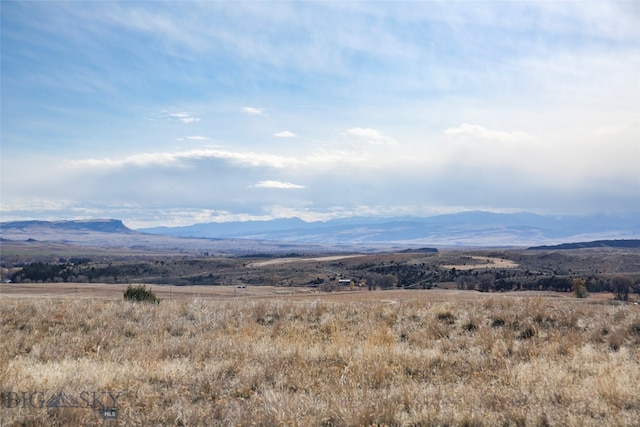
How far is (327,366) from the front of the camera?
8.51m

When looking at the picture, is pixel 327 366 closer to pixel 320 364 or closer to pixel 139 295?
pixel 320 364

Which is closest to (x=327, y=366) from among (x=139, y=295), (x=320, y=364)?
(x=320, y=364)

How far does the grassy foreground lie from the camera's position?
6074 millimetres

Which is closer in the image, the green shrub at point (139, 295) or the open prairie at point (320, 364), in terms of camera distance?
the open prairie at point (320, 364)

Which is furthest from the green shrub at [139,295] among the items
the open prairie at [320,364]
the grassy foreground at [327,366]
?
the grassy foreground at [327,366]

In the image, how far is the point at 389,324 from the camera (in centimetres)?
1270

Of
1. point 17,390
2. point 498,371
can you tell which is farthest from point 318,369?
point 17,390

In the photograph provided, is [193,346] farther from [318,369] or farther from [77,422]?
[77,422]

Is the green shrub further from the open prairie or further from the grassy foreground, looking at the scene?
the grassy foreground

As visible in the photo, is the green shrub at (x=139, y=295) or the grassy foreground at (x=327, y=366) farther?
the green shrub at (x=139, y=295)

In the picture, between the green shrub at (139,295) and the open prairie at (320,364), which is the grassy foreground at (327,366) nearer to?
the open prairie at (320,364)

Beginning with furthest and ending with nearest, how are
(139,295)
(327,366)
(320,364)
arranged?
(139,295)
(320,364)
(327,366)

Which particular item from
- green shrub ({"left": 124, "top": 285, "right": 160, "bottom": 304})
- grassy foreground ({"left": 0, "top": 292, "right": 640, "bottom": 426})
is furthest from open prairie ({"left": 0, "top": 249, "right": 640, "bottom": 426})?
green shrub ({"left": 124, "top": 285, "right": 160, "bottom": 304})

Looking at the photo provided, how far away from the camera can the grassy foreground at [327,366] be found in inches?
→ 239
